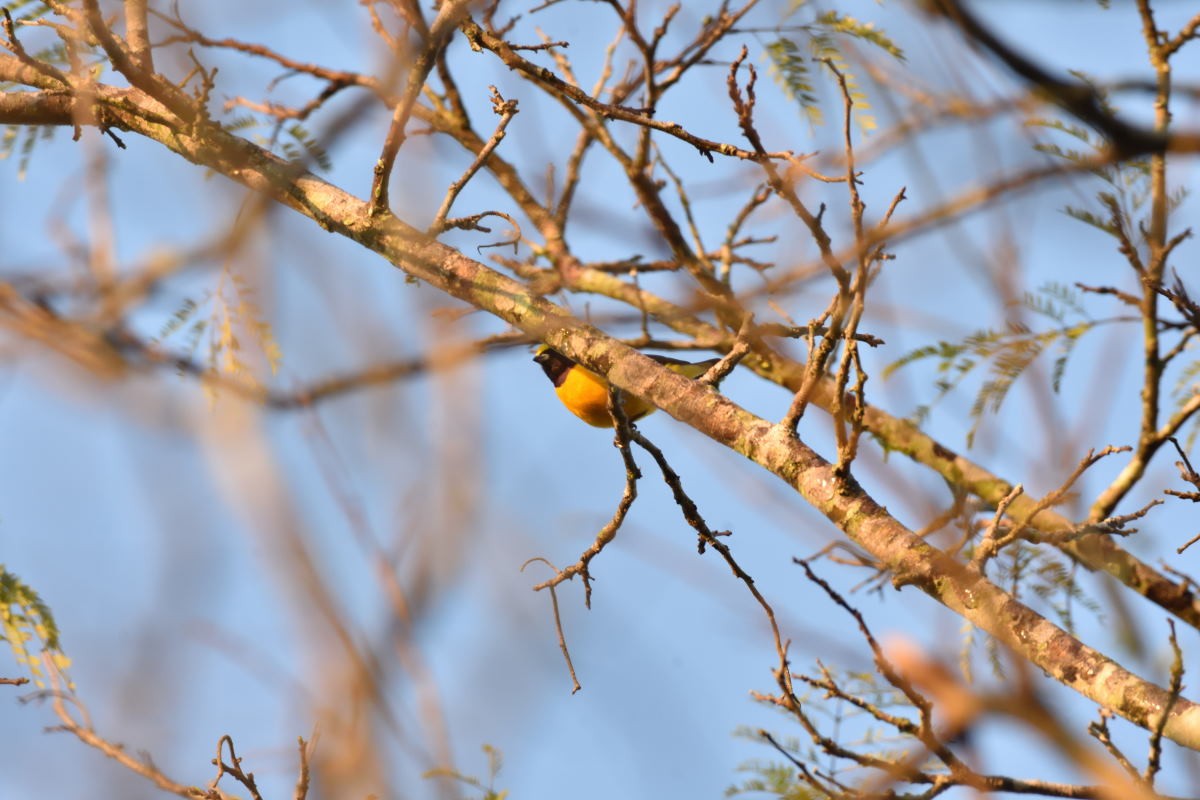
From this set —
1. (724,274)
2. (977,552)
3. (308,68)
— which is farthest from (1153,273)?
(308,68)

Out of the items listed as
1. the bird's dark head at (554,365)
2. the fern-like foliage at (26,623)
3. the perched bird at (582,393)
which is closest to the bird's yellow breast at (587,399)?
the perched bird at (582,393)

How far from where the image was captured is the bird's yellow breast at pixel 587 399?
17.1 feet

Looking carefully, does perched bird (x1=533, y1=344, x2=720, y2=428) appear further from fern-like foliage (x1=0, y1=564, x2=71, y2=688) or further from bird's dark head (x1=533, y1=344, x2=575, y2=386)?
fern-like foliage (x1=0, y1=564, x2=71, y2=688)

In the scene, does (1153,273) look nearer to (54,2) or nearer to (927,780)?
(927,780)

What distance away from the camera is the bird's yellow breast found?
5223 millimetres

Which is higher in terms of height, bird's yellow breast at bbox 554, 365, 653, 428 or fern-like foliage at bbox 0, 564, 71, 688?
bird's yellow breast at bbox 554, 365, 653, 428

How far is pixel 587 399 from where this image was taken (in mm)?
5410

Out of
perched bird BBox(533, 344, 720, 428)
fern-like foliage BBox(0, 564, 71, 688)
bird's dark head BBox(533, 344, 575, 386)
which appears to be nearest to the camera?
fern-like foliage BBox(0, 564, 71, 688)

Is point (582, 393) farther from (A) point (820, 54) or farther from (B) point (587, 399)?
(A) point (820, 54)

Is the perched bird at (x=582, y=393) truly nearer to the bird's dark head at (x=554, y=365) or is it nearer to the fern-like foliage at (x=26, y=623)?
the bird's dark head at (x=554, y=365)

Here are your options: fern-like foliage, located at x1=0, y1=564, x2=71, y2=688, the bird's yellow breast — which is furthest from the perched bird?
fern-like foliage, located at x1=0, y1=564, x2=71, y2=688

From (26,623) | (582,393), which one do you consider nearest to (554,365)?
(582,393)

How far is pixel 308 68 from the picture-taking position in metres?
4.91

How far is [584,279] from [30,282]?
372cm
